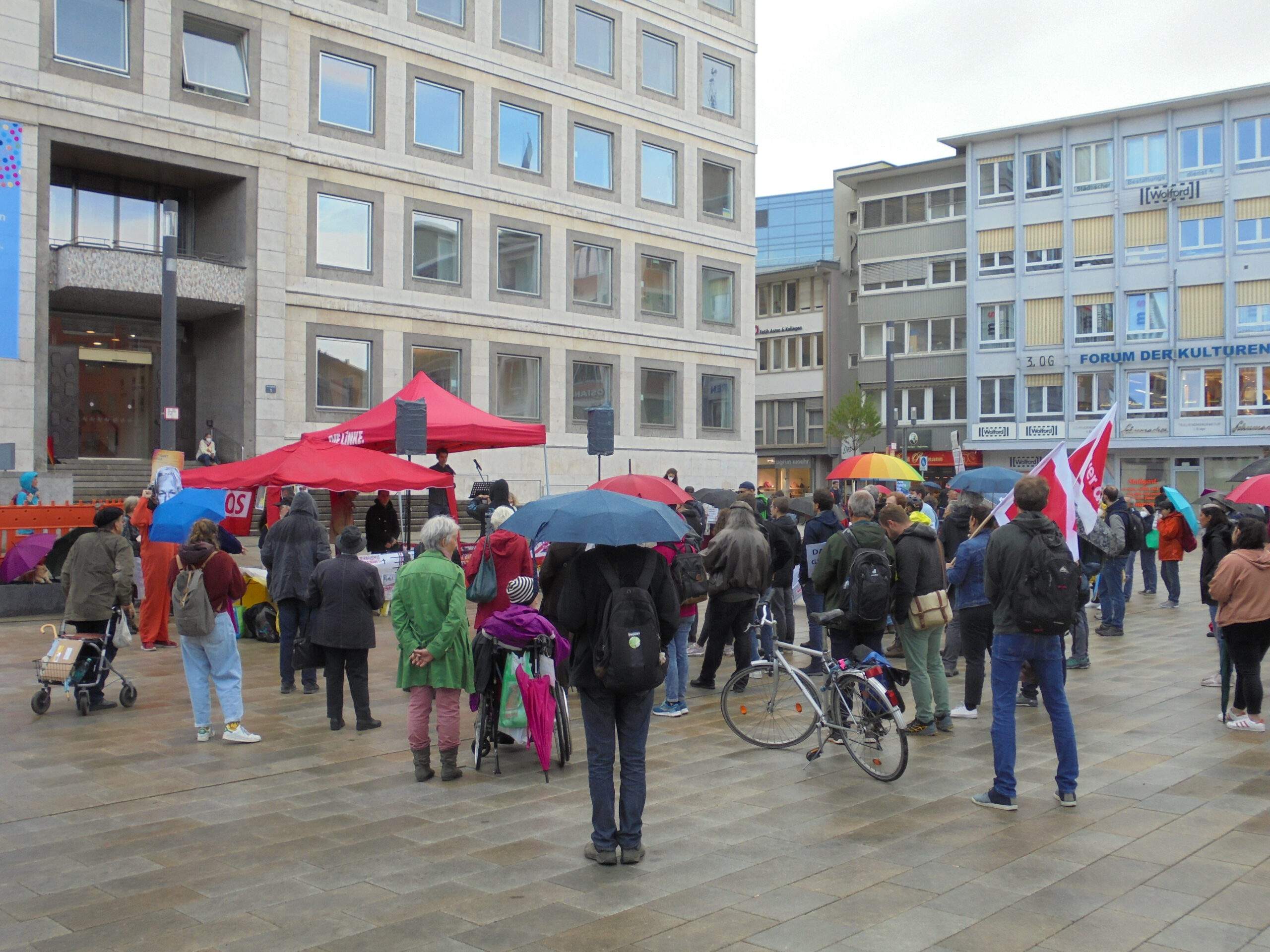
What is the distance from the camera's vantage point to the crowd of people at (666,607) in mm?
6152

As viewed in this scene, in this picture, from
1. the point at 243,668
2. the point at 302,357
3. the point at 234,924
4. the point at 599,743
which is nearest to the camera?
the point at 234,924

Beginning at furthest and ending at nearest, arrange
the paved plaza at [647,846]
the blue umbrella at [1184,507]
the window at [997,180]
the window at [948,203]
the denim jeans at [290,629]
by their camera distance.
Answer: the window at [948,203] → the window at [997,180] → the blue umbrella at [1184,507] → the denim jeans at [290,629] → the paved plaza at [647,846]

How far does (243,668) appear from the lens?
12.8 metres

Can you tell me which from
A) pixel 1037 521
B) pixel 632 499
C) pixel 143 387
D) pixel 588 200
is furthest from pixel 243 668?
pixel 588 200

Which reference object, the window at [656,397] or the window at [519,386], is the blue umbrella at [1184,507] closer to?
the window at [519,386]

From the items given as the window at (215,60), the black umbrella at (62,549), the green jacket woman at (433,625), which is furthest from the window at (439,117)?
the green jacket woman at (433,625)

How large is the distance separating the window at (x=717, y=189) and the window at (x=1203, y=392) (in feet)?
71.6

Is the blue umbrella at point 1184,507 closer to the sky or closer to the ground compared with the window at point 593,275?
closer to the ground

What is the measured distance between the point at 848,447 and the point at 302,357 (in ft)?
100

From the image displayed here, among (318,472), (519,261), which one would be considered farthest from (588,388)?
(318,472)

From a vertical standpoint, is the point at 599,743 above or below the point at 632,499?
below

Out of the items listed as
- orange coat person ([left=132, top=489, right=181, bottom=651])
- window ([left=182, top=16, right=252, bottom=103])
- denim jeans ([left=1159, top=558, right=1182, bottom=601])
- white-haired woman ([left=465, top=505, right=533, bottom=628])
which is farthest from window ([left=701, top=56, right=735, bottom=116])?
white-haired woman ([left=465, top=505, right=533, bottom=628])

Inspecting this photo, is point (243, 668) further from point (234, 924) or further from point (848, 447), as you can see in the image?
point (848, 447)

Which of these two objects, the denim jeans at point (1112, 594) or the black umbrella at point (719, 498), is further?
the denim jeans at point (1112, 594)
